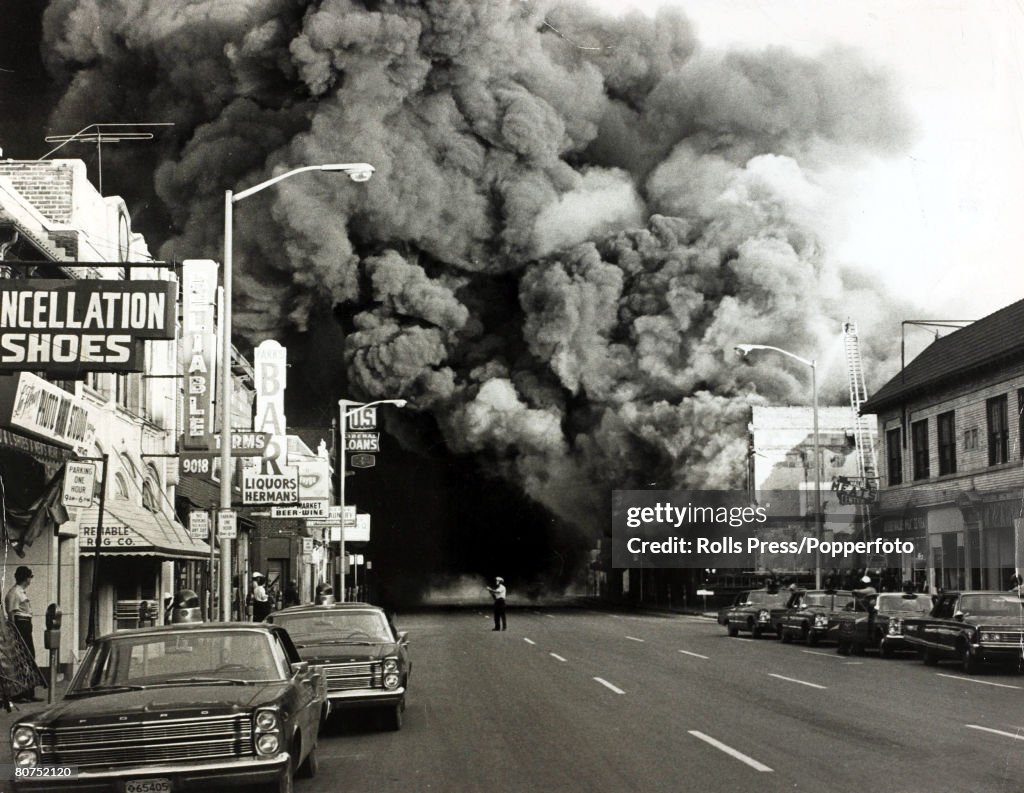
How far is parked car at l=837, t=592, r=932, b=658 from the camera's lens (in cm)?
2480

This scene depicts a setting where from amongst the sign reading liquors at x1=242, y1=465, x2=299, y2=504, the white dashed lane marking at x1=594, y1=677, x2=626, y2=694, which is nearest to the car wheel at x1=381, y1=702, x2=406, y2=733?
the white dashed lane marking at x1=594, y1=677, x2=626, y2=694

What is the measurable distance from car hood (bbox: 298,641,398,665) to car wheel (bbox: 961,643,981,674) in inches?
447

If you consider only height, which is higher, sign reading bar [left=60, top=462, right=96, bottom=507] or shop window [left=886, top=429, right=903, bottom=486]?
shop window [left=886, top=429, right=903, bottom=486]

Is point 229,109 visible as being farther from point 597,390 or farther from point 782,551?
point 782,551

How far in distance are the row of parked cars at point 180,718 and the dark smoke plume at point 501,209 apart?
41281mm

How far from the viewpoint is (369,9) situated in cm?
5072

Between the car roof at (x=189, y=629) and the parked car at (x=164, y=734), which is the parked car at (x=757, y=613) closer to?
the car roof at (x=189, y=629)

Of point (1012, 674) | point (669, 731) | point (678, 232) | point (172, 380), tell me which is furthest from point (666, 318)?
point (669, 731)

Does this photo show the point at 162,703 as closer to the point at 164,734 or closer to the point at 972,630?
the point at 164,734

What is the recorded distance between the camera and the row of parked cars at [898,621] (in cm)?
2016

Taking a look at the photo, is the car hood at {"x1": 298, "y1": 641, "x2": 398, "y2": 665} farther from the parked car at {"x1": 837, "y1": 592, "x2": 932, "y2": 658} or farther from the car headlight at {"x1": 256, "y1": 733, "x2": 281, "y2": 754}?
the parked car at {"x1": 837, "y1": 592, "x2": 932, "y2": 658}

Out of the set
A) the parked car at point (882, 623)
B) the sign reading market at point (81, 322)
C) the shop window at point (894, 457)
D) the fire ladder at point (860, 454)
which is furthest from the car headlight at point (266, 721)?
the shop window at point (894, 457)

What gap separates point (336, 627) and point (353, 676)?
1.11 m

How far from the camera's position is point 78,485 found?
610 inches
